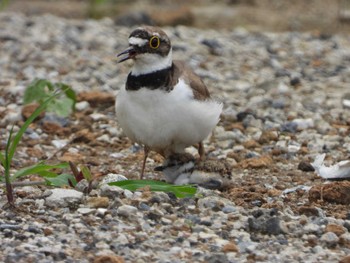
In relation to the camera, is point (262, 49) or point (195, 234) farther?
point (262, 49)

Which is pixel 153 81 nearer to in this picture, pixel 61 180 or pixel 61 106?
pixel 61 180

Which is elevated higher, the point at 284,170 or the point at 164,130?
the point at 164,130

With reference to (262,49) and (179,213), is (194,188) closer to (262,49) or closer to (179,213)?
(179,213)

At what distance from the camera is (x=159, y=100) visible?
602 cm

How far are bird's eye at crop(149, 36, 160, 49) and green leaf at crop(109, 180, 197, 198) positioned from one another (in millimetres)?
942

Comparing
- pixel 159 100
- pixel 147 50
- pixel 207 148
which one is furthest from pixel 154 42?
pixel 207 148

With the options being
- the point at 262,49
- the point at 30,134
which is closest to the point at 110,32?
the point at 262,49

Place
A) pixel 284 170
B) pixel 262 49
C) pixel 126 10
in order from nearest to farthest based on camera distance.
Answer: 1. pixel 284 170
2. pixel 262 49
3. pixel 126 10

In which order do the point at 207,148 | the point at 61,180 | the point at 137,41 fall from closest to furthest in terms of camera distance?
the point at 61,180
the point at 137,41
the point at 207,148

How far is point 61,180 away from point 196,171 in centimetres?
92

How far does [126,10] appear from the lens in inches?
535

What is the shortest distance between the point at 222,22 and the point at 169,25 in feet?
3.10

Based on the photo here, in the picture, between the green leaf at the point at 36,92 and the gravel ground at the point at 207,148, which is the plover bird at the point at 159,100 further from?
the green leaf at the point at 36,92

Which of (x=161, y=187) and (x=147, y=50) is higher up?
(x=147, y=50)
